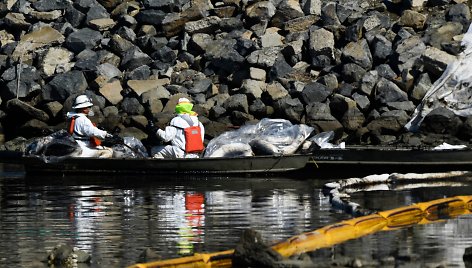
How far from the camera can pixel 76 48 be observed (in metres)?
39.3

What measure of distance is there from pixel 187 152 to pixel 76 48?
1298 cm

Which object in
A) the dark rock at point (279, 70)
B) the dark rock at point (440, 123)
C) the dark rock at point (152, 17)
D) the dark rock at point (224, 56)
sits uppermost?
the dark rock at point (152, 17)

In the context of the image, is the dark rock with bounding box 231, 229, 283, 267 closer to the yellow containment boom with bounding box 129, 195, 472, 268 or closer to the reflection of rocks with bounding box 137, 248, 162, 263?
the yellow containment boom with bounding box 129, 195, 472, 268

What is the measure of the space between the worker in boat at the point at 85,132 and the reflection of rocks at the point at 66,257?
12.1m

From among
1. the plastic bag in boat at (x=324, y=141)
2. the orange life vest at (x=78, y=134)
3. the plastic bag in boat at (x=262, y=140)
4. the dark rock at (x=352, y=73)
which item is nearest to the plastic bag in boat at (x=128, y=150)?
the orange life vest at (x=78, y=134)

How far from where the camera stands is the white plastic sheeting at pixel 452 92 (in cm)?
3238

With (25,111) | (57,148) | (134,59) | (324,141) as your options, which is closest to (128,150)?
(57,148)

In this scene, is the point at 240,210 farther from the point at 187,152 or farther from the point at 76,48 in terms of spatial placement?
the point at 76,48

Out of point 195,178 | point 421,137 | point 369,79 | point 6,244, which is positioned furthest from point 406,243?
point 369,79

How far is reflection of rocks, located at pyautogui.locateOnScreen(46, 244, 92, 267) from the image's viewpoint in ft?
49.2

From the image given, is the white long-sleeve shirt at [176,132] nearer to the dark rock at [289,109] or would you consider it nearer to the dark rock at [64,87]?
the dark rock at [289,109]

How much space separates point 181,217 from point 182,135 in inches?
285

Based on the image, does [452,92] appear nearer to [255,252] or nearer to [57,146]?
[57,146]

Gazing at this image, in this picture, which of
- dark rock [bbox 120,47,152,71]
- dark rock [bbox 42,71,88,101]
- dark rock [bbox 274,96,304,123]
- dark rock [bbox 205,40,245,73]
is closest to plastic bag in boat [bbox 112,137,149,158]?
dark rock [bbox 274,96,304,123]
